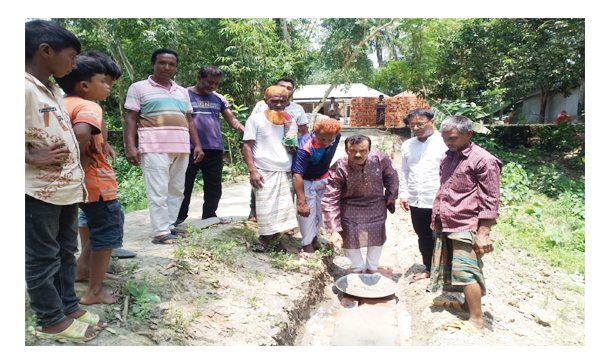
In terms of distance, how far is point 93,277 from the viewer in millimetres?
2467

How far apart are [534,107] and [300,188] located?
21.5m

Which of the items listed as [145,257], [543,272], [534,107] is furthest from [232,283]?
[534,107]

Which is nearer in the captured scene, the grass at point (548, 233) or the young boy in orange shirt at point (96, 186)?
the young boy in orange shirt at point (96, 186)

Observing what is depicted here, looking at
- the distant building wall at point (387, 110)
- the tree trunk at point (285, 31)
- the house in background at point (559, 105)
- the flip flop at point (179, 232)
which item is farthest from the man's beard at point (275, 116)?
the distant building wall at point (387, 110)

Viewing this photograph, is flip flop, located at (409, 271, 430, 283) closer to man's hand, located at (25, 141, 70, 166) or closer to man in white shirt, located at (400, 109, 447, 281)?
man in white shirt, located at (400, 109, 447, 281)

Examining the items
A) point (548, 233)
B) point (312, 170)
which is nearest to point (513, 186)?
point (548, 233)

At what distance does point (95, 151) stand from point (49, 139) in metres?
0.45

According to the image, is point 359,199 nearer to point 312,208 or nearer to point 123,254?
point 312,208

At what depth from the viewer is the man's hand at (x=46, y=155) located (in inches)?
76.4

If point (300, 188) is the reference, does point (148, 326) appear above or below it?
below

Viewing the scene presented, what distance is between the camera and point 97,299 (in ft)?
8.09

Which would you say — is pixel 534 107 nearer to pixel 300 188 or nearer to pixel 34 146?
pixel 300 188

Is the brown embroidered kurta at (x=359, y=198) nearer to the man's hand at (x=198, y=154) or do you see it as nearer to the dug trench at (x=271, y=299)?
the dug trench at (x=271, y=299)

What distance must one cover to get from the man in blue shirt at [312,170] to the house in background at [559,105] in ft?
44.4
